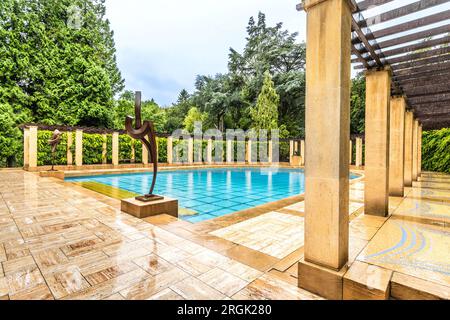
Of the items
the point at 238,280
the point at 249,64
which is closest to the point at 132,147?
the point at 238,280

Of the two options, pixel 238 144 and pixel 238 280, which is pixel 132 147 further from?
pixel 238 280

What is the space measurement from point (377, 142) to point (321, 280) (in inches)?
130

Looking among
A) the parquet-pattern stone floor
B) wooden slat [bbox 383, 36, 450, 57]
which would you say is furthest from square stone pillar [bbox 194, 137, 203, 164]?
wooden slat [bbox 383, 36, 450, 57]

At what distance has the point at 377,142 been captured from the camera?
427cm

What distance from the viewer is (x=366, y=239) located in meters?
3.20

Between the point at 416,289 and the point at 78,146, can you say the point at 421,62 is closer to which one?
the point at 416,289

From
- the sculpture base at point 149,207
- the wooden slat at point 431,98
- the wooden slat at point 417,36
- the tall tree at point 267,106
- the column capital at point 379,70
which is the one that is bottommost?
the sculpture base at point 149,207

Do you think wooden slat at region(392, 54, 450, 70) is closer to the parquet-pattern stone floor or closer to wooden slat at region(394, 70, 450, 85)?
wooden slat at region(394, 70, 450, 85)

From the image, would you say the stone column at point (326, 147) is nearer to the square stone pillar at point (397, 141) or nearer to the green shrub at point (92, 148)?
the square stone pillar at point (397, 141)

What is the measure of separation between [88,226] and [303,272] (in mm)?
3550

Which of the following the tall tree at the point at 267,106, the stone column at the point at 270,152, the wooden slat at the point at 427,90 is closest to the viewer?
the wooden slat at the point at 427,90

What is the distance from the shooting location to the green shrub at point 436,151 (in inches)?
528

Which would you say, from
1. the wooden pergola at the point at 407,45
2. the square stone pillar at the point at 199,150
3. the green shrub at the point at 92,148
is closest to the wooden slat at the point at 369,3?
the wooden pergola at the point at 407,45

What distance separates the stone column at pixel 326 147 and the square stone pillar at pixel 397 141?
15.6 feet
